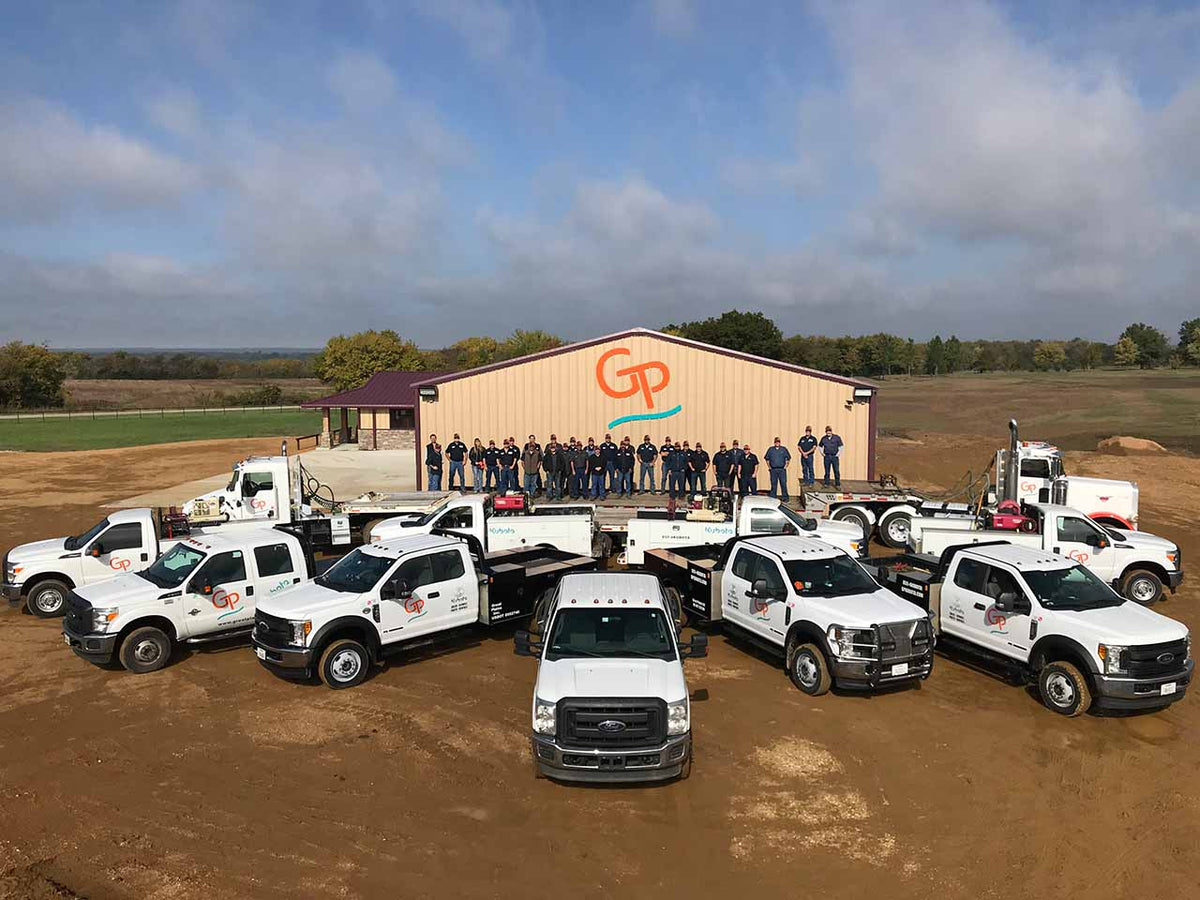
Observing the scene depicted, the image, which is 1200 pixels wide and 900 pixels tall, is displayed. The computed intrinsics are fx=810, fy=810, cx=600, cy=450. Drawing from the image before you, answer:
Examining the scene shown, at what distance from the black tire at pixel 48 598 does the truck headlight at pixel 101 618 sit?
3.89 metres

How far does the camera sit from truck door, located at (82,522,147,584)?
15445mm

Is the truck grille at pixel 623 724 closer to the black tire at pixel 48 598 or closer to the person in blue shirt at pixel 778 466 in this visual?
the black tire at pixel 48 598

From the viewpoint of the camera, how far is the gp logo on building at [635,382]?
2777cm

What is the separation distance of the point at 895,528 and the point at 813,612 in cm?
1075

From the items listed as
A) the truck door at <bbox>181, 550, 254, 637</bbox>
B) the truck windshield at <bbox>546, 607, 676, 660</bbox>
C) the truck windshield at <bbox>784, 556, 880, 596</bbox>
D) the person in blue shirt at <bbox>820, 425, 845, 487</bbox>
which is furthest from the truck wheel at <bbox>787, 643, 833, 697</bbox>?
the person in blue shirt at <bbox>820, 425, 845, 487</bbox>

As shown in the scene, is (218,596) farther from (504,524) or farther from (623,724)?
(623,724)

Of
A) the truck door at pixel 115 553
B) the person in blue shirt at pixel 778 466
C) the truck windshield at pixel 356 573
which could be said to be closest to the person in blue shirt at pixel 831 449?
the person in blue shirt at pixel 778 466

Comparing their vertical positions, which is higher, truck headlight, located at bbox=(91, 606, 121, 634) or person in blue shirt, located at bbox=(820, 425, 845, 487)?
person in blue shirt, located at bbox=(820, 425, 845, 487)

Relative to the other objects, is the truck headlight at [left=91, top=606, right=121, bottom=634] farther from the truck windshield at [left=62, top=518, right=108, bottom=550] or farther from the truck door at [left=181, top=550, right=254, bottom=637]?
the truck windshield at [left=62, top=518, right=108, bottom=550]

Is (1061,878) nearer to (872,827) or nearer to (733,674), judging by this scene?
(872,827)

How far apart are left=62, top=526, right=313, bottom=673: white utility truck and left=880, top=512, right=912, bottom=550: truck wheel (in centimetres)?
1443

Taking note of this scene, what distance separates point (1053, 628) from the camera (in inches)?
428

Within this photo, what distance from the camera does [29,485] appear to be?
34344mm

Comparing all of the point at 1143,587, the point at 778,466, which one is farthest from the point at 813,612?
the point at 778,466
